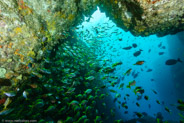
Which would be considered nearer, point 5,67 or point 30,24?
point 5,67

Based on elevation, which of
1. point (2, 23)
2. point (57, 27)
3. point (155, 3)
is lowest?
point (2, 23)

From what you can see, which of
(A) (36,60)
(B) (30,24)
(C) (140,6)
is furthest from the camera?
(A) (36,60)

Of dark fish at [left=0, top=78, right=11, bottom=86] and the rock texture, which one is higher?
the rock texture

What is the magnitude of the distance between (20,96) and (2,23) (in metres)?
2.86

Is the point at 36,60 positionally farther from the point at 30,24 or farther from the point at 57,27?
the point at 57,27

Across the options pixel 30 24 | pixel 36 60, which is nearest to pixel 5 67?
pixel 36 60

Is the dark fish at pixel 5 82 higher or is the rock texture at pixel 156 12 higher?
the rock texture at pixel 156 12

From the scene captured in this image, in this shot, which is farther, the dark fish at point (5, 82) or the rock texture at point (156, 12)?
the rock texture at point (156, 12)

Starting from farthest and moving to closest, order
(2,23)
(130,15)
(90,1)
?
(90,1) < (130,15) < (2,23)

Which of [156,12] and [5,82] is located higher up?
[156,12]

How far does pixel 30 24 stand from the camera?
4219 millimetres

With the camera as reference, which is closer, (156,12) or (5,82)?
(5,82)

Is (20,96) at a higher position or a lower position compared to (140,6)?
lower

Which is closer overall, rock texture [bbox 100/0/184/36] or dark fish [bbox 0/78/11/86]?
dark fish [bbox 0/78/11/86]
